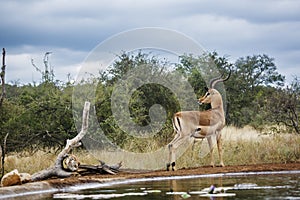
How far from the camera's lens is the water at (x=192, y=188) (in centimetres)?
1122

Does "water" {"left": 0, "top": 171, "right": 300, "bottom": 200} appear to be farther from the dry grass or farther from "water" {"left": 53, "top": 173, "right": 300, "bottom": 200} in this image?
the dry grass

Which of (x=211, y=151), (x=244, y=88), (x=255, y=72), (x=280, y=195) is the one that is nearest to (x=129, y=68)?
(x=211, y=151)

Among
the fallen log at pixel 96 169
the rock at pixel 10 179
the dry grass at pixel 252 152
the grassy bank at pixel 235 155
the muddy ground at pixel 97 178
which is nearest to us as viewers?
the muddy ground at pixel 97 178

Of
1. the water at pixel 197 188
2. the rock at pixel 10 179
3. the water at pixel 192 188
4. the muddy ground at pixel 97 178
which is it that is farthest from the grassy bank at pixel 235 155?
the rock at pixel 10 179

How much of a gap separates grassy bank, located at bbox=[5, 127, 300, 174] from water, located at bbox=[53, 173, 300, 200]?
109 inches

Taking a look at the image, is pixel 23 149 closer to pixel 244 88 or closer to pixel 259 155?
pixel 259 155

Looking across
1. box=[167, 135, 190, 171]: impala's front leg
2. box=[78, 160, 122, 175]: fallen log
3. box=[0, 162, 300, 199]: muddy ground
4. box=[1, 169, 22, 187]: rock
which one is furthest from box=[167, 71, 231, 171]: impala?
box=[1, 169, 22, 187]: rock

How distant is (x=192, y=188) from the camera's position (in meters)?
12.6

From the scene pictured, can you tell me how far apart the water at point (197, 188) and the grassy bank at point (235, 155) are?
9.04 feet

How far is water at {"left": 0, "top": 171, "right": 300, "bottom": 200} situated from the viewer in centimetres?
1122

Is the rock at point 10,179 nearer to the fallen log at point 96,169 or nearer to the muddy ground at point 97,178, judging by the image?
the muddy ground at point 97,178

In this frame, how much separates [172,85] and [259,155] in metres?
5.39

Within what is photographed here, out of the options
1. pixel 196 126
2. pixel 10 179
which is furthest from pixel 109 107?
pixel 10 179

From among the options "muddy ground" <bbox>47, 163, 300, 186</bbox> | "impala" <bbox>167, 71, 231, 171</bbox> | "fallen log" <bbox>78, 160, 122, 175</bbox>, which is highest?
"impala" <bbox>167, 71, 231, 171</bbox>
